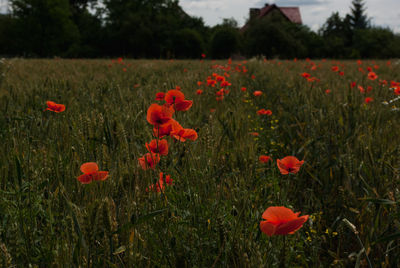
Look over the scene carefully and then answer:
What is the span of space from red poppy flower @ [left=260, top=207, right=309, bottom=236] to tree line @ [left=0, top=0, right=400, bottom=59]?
2559 centimetres

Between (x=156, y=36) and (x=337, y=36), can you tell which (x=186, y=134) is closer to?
(x=156, y=36)

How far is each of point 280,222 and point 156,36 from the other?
1373 inches

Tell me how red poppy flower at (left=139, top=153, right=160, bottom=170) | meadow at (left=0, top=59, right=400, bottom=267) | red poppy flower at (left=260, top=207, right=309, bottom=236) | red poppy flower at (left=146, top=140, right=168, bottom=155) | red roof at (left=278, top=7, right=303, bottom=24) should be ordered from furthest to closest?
red roof at (left=278, top=7, right=303, bottom=24) < red poppy flower at (left=146, top=140, right=168, bottom=155) < red poppy flower at (left=139, top=153, right=160, bottom=170) < meadow at (left=0, top=59, right=400, bottom=267) < red poppy flower at (left=260, top=207, right=309, bottom=236)

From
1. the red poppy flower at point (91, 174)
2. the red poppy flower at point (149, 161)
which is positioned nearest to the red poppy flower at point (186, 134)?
the red poppy flower at point (149, 161)

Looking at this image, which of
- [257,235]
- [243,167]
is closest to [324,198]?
[243,167]

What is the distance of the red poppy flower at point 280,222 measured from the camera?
74 centimetres

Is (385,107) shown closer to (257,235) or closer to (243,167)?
(243,167)

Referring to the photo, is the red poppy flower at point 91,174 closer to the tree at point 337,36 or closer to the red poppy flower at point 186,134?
the red poppy flower at point 186,134

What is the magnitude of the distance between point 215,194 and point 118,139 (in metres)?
0.54

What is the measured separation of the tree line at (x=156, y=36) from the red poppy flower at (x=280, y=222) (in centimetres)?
2559

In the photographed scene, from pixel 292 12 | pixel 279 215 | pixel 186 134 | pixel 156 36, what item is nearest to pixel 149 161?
pixel 186 134

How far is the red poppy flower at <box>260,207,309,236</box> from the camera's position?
74 centimetres

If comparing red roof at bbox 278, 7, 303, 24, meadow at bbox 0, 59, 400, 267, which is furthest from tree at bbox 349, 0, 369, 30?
meadow at bbox 0, 59, 400, 267

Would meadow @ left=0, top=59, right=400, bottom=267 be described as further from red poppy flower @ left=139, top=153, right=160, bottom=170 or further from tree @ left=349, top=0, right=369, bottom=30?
tree @ left=349, top=0, right=369, bottom=30
